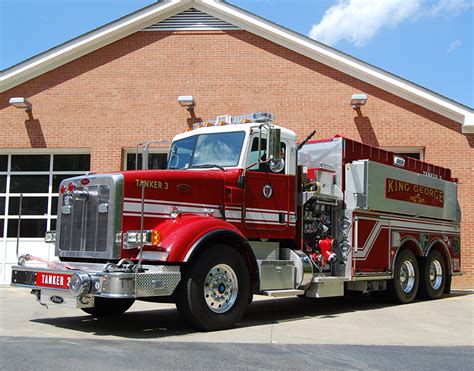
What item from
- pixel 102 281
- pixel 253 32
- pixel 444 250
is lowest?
pixel 102 281

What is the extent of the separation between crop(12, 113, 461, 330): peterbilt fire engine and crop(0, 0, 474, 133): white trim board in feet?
12.7

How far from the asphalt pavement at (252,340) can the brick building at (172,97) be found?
19.4ft

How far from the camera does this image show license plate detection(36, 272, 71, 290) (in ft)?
23.4

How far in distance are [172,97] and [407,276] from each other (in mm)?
7787

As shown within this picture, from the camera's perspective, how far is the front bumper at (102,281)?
22.5ft

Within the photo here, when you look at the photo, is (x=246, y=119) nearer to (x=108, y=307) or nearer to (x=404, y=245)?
(x=108, y=307)

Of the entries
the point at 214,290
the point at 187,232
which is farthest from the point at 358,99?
the point at 187,232

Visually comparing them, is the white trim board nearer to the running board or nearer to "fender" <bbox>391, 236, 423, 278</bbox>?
"fender" <bbox>391, 236, 423, 278</bbox>

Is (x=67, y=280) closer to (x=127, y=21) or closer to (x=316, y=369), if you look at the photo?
(x=316, y=369)

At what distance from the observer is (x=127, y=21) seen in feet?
53.2

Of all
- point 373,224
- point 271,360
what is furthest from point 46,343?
point 373,224

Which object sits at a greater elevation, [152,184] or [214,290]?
[152,184]

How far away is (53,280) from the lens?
734cm

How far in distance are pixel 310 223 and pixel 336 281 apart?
1.03 meters
